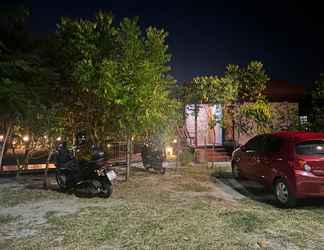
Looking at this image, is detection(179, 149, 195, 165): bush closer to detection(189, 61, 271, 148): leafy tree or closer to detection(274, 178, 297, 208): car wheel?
detection(189, 61, 271, 148): leafy tree

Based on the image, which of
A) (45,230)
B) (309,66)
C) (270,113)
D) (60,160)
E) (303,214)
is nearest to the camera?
(45,230)

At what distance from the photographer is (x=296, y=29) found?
2734 cm

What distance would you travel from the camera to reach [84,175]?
7039 mm

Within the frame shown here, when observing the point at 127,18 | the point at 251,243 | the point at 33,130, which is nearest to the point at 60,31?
the point at 127,18

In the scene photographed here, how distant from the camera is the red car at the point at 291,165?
19.2 feet

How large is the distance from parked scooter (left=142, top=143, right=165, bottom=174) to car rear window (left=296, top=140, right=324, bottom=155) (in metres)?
5.05

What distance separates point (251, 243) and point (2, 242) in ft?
12.1

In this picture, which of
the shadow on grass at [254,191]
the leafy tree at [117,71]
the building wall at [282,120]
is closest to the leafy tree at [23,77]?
the leafy tree at [117,71]

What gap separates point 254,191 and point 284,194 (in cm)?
151

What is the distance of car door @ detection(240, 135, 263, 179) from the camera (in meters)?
7.76

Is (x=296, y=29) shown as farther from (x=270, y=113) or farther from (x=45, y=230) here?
(x=45, y=230)

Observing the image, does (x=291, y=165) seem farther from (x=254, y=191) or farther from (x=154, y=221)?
(x=154, y=221)

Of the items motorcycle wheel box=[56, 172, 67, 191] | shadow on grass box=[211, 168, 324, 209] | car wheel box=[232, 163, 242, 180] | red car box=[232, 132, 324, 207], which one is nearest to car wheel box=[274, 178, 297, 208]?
red car box=[232, 132, 324, 207]

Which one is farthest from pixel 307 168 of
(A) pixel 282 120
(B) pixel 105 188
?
(A) pixel 282 120
